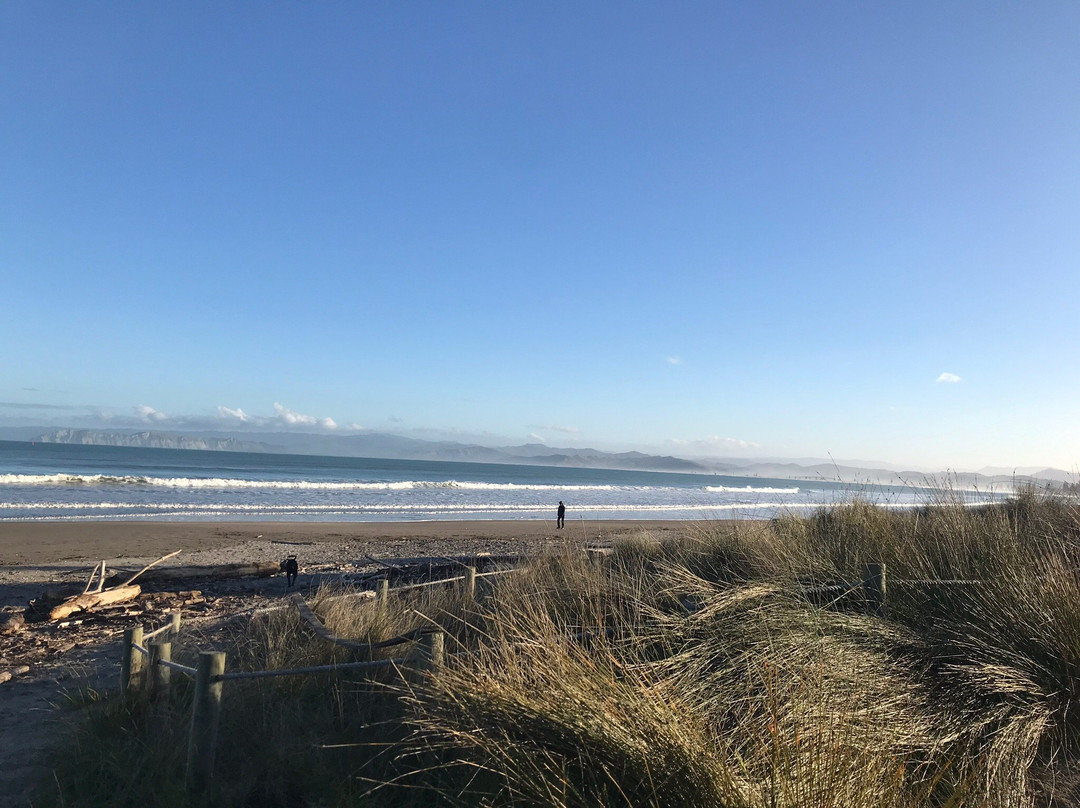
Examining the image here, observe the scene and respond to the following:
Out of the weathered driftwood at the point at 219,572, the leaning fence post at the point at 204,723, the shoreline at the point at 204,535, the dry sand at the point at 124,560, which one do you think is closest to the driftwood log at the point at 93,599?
the dry sand at the point at 124,560

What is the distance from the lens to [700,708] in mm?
3299

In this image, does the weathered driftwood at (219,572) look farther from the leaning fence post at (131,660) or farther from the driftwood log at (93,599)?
the leaning fence post at (131,660)

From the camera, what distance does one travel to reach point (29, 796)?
15.0ft

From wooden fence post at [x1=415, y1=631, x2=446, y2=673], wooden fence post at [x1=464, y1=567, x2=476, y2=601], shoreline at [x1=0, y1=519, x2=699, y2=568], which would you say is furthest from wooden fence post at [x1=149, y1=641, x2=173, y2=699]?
shoreline at [x1=0, y1=519, x2=699, y2=568]

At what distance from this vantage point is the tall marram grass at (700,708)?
2605 mm

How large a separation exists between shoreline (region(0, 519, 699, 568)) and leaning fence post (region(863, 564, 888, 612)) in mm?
10055

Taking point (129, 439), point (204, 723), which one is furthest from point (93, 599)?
point (129, 439)

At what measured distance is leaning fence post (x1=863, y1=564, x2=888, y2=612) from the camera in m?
5.00

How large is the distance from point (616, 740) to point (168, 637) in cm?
585

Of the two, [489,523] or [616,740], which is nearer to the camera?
[616,740]

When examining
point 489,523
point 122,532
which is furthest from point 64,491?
point 489,523

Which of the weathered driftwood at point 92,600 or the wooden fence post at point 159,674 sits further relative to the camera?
the weathered driftwood at point 92,600

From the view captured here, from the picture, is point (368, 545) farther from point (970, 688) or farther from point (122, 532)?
point (970, 688)

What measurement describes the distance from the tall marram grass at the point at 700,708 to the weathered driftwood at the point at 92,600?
4428mm
